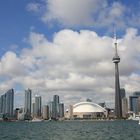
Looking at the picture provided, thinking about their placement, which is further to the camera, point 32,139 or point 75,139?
point 32,139

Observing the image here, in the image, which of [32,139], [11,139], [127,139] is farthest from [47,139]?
[127,139]

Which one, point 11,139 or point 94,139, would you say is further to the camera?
point 11,139

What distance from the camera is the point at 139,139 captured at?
8600cm

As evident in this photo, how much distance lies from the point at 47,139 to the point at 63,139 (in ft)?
19.0

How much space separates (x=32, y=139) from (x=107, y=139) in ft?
67.3

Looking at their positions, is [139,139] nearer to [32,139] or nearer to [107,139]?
[107,139]

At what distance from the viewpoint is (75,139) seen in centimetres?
8506

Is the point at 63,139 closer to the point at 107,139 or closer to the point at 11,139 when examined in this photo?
the point at 107,139

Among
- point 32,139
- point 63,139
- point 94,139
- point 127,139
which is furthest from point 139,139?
point 32,139

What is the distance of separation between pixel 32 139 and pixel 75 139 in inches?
522

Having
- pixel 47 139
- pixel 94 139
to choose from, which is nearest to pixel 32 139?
pixel 47 139

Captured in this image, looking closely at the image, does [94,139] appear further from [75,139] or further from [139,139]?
[139,139]

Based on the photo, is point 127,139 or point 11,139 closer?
point 127,139

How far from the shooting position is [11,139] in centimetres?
9506
